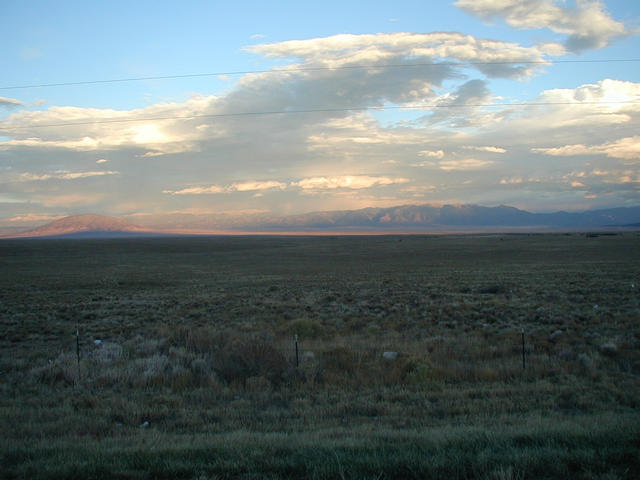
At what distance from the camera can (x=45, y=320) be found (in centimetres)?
1969

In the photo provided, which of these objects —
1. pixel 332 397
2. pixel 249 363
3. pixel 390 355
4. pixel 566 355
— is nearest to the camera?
pixel 332 397

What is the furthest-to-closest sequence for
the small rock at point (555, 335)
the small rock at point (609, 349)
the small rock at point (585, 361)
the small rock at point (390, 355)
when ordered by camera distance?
the small rock at point (555, 335) → the small rock at point (609, 349) → the small rock at point (390, 355) → the small rock at point (585, 361)

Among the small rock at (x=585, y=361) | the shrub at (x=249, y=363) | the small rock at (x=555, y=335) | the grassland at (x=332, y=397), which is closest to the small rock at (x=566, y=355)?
the grassland at (x=332, y=397)

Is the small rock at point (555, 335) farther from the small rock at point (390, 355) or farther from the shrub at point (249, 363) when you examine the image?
the shrub at point (249, 363)

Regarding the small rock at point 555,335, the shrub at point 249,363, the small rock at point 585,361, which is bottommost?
the small rock at point 555,335

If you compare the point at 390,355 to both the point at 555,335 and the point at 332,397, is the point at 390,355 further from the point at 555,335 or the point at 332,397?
the point at 555,335

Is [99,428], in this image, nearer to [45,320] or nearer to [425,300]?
[45,320]

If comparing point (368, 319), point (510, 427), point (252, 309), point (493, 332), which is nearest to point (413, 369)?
point (510, 427)

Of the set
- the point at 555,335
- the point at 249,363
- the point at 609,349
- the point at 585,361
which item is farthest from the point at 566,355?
the point at 249,363

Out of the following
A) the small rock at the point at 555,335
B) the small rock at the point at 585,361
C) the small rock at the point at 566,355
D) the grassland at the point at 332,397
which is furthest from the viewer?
the small rock at the point at 555,335

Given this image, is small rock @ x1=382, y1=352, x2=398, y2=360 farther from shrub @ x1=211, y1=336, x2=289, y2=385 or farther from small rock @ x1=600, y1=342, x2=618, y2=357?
small rock @ x1=600, y1=342, x2=618, y2=357

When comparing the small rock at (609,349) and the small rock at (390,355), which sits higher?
the small rock at (390,355)

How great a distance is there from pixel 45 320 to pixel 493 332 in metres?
19.5

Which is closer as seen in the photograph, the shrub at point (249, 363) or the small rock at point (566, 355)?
the shrub at point (249, 363)
